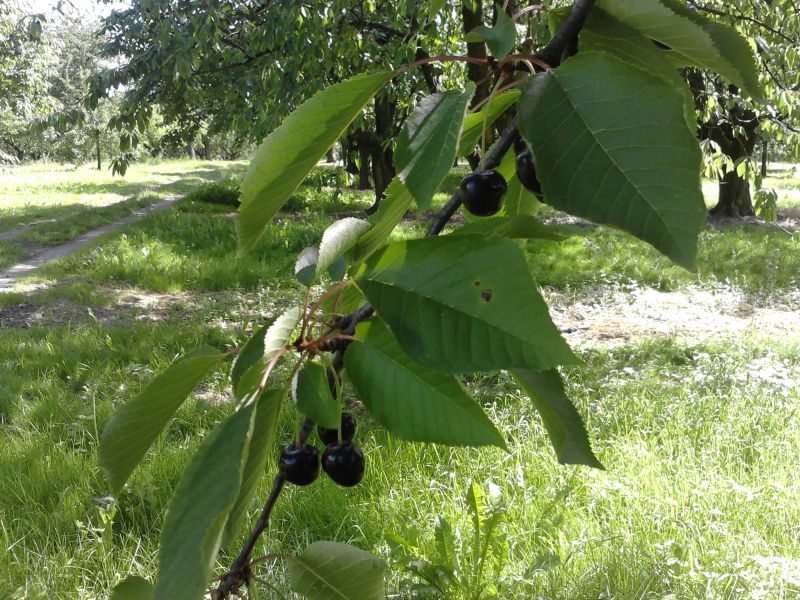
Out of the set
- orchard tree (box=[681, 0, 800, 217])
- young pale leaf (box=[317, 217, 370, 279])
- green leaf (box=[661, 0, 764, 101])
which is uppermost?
orchard tree (box=[681, 0, 800, 217])

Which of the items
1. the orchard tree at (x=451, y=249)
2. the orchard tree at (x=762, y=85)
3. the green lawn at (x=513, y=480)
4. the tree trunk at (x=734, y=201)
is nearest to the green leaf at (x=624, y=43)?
the orchard tree at (x=451, y=249)

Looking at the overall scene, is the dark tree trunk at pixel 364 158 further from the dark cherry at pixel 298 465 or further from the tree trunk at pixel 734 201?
the dark cherry at pixel 298 465

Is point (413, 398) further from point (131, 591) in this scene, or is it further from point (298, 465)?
point (131, 591)

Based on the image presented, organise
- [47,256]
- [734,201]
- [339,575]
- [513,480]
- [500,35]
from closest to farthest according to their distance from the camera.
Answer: [500,35]
[339,575]
[513,480]
[47,256]
[734,201]

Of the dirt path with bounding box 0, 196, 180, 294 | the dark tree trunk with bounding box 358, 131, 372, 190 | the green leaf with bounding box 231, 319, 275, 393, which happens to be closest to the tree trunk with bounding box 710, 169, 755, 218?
the dark tree trunk with bounding box 358, 131, 372, 190

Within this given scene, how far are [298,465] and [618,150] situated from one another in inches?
14.8

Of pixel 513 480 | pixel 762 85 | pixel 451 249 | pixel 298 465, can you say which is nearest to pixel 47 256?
pixel 513 480

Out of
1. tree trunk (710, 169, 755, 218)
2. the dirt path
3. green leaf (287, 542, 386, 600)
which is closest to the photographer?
green leaf (287, 542, 386, 600)

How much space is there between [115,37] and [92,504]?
4512mm

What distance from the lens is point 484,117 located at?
0.47 metres

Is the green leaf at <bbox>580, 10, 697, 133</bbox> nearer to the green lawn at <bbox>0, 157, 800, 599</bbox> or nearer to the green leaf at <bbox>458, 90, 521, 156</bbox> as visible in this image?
the green leaf at <bbox>458, 90, 521, 156</bbox>

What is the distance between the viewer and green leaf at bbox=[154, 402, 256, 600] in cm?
32

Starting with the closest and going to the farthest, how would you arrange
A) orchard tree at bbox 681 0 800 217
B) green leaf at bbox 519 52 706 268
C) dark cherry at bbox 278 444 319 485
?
1. green leaf at bbox 519 52 706 268
2. dark cherry at bbox 278 444 319 485
3. orchard tree at bbox 681 0 800 217

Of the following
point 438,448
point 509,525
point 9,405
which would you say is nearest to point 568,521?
point 509,525
